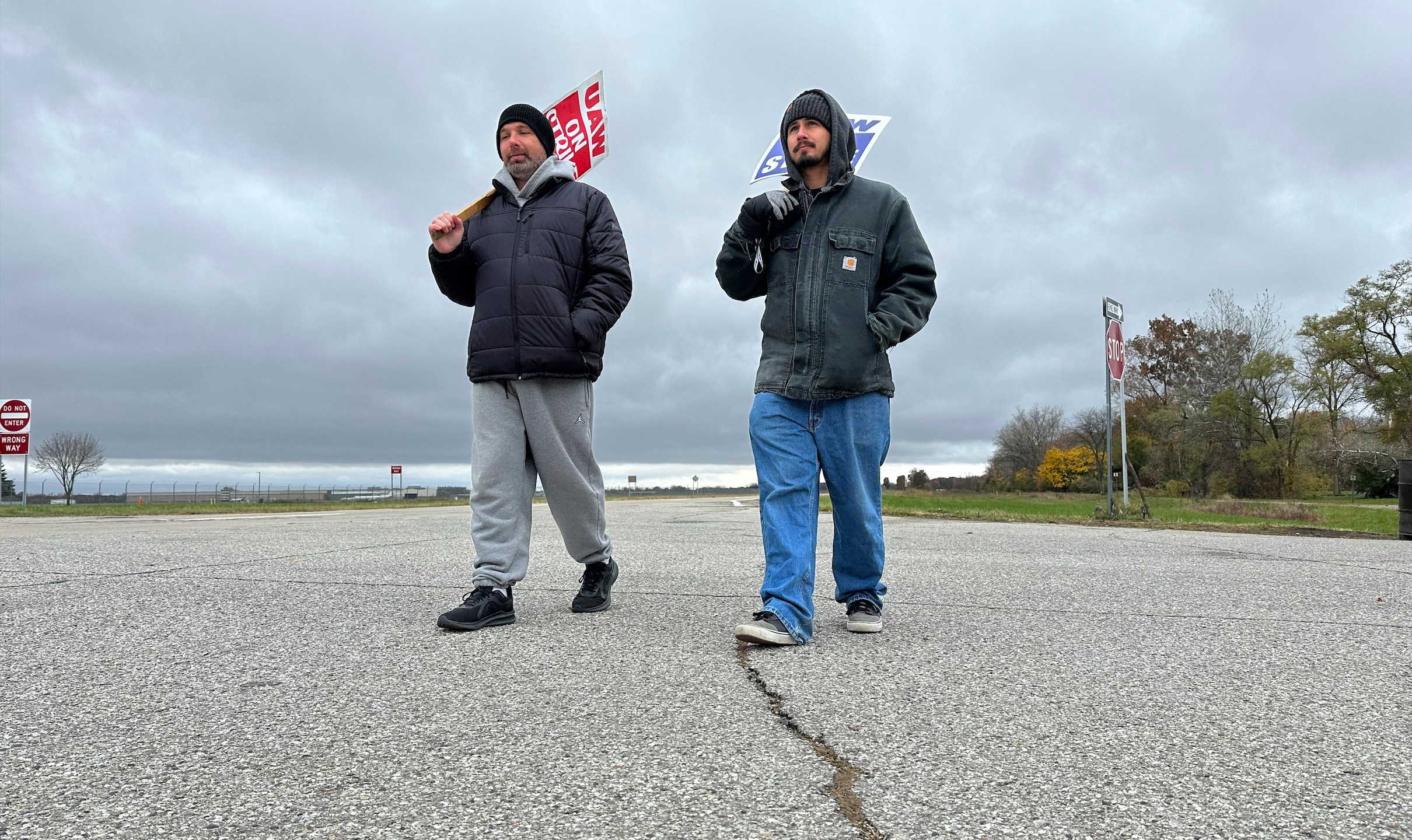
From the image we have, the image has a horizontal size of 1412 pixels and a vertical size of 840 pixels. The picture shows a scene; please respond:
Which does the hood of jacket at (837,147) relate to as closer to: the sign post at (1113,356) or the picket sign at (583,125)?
the picket sign at (583,125)

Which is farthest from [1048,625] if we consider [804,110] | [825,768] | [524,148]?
[524,148]

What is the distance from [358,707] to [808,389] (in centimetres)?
183

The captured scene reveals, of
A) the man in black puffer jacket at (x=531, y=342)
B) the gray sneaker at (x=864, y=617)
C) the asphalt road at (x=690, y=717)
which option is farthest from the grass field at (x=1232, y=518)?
the man in black puffer jacket at (x=531, y=342)

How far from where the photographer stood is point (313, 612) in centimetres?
361

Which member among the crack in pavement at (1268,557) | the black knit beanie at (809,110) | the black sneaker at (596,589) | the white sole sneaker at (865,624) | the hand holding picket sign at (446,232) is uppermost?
the black knit beanie at (809,110)

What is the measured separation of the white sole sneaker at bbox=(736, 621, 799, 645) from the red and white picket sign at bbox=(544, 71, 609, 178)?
6082 mm

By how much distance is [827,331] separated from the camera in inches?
129

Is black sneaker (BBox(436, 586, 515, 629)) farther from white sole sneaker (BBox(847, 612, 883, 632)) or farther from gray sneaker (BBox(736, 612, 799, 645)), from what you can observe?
white sole sneaker (BBox(847, 612, 883, 632))

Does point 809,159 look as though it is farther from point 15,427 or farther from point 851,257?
point 15,427

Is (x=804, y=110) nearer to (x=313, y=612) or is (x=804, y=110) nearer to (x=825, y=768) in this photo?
(x=825, y=768)

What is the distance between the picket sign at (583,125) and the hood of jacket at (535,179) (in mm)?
4459

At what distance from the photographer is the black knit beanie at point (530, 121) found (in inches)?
147

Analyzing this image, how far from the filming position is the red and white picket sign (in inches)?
318

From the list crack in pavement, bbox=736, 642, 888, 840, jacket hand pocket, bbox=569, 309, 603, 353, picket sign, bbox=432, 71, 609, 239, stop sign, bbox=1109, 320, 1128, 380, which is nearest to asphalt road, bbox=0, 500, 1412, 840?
crack in pavement, bbox=736, 642, 888, 840
